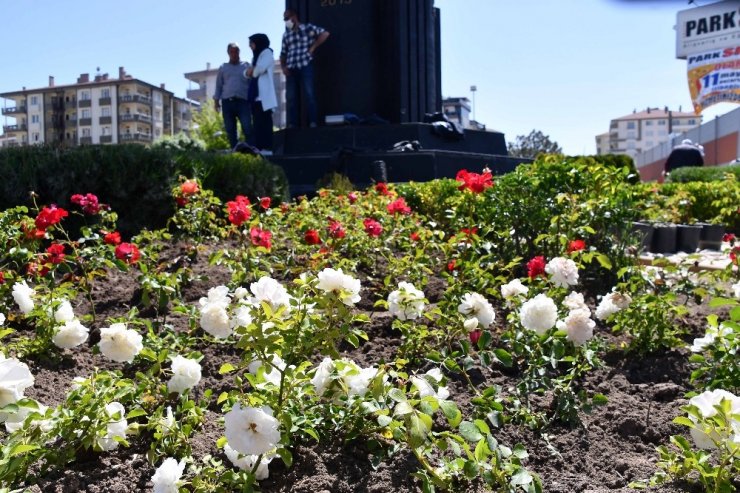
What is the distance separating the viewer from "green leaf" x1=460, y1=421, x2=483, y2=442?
1761mm

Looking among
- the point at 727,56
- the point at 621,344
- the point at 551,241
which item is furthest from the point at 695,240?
the point at 727,56

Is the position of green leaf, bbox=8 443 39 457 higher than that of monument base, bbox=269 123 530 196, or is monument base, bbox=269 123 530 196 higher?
monument base, bbox=269 123 530 196

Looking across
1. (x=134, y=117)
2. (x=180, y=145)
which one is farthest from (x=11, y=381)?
(x=134, y=117)

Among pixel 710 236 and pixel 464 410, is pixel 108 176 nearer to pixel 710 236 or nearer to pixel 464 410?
pixel 464 410

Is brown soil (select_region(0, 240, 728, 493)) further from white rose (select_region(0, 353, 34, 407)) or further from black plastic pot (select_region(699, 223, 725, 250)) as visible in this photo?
black plastic pot (select_region(699, 223, 725, 250))

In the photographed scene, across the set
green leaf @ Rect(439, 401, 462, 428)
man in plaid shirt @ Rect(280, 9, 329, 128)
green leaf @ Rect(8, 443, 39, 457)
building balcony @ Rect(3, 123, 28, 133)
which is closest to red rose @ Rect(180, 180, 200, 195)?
green leaf @ Rect(8, 443, 39, 457)

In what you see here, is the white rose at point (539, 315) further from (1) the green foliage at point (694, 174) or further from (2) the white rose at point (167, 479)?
(1) the green foliage at point (694, 174)

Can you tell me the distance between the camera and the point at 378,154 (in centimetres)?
1204

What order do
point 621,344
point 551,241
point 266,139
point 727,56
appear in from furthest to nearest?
1. point 727,56
2. point 266,139
3. point 551,241
4. point 621,344

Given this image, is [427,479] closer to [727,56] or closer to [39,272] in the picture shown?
[39,272]

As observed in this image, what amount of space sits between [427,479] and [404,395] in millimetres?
207

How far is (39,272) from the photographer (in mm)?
3482

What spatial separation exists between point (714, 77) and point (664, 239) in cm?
5586

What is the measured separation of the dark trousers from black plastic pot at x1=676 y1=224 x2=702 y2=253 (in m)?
7.79
